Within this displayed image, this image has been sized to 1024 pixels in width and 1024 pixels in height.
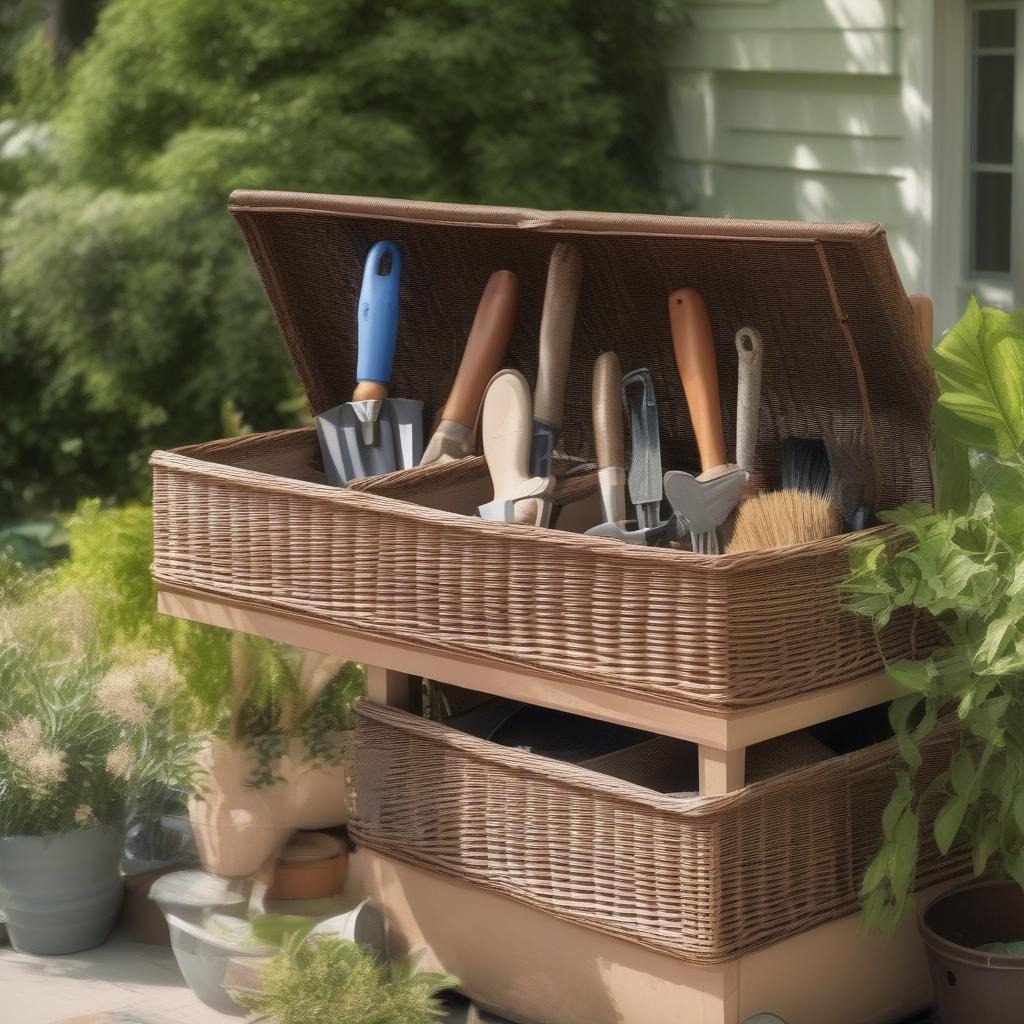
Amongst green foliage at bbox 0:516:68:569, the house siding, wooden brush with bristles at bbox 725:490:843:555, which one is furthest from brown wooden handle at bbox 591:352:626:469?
green foliage at bbox 0:516:68:569

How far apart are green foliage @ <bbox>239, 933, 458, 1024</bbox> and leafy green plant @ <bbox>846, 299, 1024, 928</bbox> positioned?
1.79ft

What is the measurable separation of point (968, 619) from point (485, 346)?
77 cm

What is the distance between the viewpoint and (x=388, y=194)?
4867 millimetres

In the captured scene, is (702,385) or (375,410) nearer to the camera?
(702,385)

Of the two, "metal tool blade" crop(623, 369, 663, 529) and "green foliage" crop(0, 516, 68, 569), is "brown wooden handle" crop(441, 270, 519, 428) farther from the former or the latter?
"green foliage" crop(0, 516, 68, 569)

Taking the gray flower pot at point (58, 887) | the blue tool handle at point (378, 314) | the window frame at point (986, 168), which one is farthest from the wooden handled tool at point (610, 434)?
the window frame at point (986, 168)

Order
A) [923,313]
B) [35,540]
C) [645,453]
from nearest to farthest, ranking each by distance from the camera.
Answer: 1. [923,313]
2. [645,453]
3. [35,540]

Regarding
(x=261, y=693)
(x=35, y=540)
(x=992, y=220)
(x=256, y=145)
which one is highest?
(x=256, y=145)

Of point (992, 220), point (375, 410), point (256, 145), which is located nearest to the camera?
point (375, 410)

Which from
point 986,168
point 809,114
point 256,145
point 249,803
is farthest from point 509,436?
point 256,145

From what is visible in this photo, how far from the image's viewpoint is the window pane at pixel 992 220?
409cm

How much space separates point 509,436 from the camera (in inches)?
82.7

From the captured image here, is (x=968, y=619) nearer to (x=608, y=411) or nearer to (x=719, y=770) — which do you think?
(x=719, y=770)

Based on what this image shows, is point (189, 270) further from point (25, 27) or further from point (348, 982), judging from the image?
point (348, 982)
